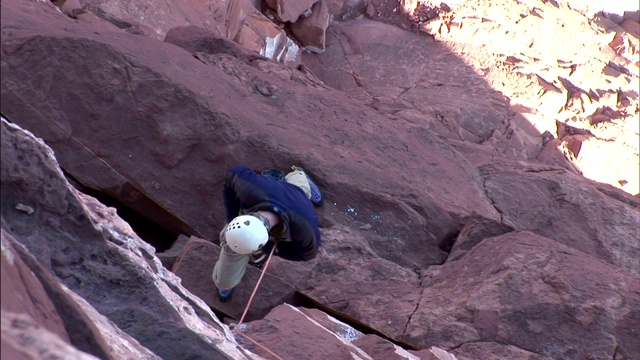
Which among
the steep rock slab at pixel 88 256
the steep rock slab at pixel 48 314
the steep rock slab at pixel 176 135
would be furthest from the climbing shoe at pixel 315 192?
the steep rock slab at pixel 48 314

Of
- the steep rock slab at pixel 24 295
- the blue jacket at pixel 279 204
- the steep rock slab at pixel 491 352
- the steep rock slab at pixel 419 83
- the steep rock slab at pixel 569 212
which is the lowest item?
the steep rock slab at pixel 24 295

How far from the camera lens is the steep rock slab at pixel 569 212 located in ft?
16.3

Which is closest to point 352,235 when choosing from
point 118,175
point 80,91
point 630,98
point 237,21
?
point 118,175

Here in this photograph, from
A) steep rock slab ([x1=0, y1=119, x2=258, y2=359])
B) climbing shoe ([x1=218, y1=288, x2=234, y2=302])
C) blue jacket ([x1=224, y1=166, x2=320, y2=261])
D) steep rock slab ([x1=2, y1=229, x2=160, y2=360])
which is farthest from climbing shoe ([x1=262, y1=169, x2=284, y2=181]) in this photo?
steep rock slab ([x1=2, y1=229, x2=160, y2=360])

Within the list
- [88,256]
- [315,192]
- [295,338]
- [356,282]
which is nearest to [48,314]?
[88,256]

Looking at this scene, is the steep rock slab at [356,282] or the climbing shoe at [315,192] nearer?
the steep rock slab at [356,282]

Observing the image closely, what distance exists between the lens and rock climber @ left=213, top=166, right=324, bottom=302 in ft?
11.4

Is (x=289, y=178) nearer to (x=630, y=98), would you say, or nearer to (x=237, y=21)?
(x=237, y=21)

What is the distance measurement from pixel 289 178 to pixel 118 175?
0.93m

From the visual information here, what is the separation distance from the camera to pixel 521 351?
11.9 ft

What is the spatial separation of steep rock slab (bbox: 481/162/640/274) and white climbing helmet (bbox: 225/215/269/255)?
1923 mm

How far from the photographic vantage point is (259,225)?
11.3 feet

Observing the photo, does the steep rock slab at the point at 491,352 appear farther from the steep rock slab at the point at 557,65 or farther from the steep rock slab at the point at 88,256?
the steep rock slab at the point at 557,65

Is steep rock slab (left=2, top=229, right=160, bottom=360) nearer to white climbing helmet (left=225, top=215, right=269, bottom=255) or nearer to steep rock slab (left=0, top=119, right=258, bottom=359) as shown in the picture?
steep rock slab (left=0, top=119, right=258, bottom=359)
